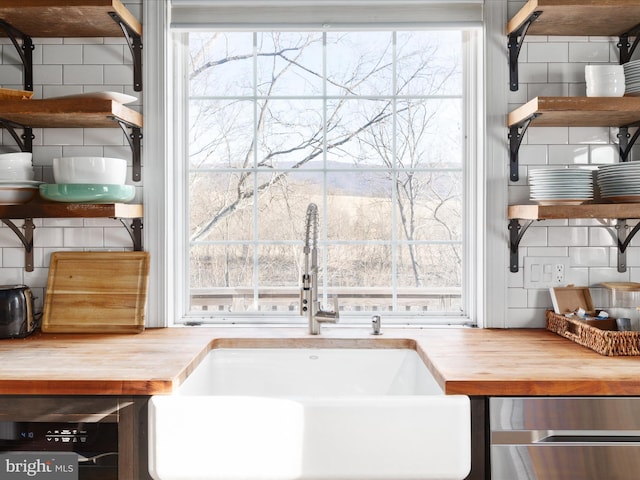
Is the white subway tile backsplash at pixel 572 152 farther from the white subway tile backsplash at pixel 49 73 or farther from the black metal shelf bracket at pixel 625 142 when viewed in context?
the white subway tile backsplash at pixel 49 73

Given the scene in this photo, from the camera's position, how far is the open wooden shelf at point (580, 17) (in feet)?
6.18

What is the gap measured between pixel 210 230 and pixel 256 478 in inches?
44.9

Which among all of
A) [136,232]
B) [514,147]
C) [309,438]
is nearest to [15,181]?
[136,232]

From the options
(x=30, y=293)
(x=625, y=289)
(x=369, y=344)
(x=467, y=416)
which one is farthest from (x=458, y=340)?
(x=30, y=293)

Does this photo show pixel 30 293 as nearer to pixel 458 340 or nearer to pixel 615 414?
pixel 458 340

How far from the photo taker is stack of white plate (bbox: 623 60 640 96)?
1974 mm

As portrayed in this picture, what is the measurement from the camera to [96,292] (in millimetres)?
2150

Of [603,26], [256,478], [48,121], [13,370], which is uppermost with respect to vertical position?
[603,26]

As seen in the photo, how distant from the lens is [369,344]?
2.02 metres

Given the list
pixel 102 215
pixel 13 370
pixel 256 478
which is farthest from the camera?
pixel 102 215

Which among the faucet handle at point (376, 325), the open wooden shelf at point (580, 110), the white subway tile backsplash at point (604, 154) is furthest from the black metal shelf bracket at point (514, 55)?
the faucet handle at point (376, 325)

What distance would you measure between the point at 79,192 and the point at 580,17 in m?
1.89

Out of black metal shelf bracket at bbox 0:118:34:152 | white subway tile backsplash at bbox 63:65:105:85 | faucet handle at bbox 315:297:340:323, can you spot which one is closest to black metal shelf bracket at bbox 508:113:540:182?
faucet handle at bbox 315:297:340:323

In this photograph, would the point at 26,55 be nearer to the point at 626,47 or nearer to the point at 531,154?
the point at 531,154
